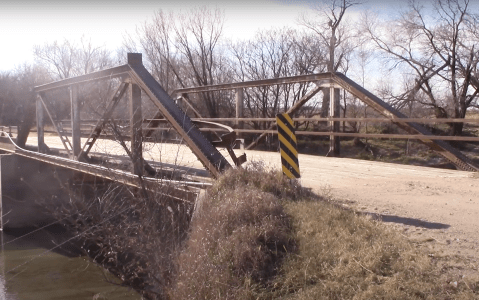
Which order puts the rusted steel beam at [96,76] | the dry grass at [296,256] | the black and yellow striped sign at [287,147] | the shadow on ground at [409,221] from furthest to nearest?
the rusted steel beam at [96,76] → the black and yellow striped sign at [287,147] → the shadow on ground at [409,221] → the dry grass at [296,256]

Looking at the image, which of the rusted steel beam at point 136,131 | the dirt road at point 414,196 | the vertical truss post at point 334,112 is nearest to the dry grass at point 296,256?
the dirt road at point 414,196

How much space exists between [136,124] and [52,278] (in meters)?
5.33

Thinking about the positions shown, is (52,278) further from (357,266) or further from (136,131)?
(357,266)

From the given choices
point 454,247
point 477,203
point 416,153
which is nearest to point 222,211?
point 454,247

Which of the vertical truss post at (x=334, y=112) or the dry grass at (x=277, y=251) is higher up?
the vertical truss post at (x=334, y=112)

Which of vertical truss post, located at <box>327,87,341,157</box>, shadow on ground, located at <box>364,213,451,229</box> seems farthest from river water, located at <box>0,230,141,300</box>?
vertical truss post, located at <box>327,87,341,157</box>

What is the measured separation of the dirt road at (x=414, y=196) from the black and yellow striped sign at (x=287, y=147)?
634mm

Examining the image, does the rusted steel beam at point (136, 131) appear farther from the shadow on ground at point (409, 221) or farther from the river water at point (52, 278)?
the shadow on ground at point (409, 221)

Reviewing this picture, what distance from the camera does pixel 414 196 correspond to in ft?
23.7

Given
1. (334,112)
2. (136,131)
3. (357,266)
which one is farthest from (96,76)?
(357,266)

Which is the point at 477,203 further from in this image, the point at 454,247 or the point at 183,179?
the point at 183,179

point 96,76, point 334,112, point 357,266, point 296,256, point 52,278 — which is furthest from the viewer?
point 334,112

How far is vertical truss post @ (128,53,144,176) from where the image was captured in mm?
8117

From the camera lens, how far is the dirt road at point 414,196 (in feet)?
17.6
